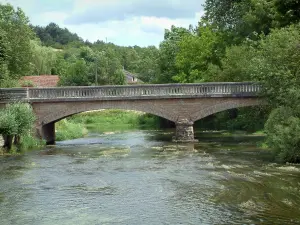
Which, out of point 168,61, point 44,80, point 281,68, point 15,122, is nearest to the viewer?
point 281,68

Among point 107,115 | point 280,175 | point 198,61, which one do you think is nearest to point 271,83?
point 280,175

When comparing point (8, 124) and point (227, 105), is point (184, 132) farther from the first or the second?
point (8, 124)

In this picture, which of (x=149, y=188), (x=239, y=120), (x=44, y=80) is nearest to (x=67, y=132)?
(x=239, y=120)

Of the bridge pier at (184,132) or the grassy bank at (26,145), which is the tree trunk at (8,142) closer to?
the grassy bank at (26,145)

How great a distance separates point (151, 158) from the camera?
95.0 feet

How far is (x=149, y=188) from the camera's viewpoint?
64.5ft

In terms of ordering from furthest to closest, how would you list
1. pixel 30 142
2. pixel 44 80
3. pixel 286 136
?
1. pixel 44 80
2. pixel 30 142
3. pixel 286 136

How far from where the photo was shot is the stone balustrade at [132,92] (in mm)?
36750

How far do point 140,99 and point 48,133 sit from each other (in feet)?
27.8

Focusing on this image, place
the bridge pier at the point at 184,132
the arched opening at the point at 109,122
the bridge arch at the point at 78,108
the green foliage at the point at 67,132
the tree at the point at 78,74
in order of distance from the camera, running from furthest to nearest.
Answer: the tree at the point at 78,74 → the arched opening at the point at 109,122 → the green foliage at the point at 67,132 → the bridge pier at the point at 184,132 → the bridge arch at the point at 78,108

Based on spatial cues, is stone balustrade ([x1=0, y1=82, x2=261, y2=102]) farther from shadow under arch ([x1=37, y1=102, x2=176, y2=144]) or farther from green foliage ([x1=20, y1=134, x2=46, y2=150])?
green foliage ([x1=20, y1=134, x2=46, y2=150])

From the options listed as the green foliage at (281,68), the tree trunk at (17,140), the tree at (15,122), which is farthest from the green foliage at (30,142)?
the green foliage at (281,68)

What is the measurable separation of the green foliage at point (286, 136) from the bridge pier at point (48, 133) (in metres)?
18.5

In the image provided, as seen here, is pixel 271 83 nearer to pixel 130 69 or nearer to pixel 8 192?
pixel 8 192
